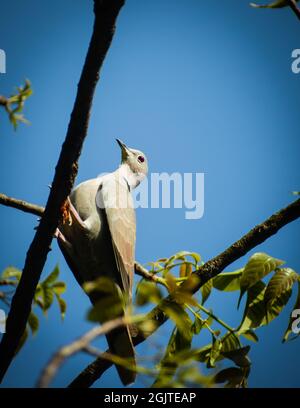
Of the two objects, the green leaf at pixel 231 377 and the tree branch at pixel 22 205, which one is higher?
the tree branch at pixel 22 205

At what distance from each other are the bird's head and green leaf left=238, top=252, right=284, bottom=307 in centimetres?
449

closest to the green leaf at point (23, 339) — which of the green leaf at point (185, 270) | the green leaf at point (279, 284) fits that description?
the green leaf at point (185, 270)

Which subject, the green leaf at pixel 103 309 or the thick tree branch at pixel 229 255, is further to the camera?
the thick tree branch at pixel 229 255

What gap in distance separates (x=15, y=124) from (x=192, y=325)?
2297 mm

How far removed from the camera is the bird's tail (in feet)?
15.9

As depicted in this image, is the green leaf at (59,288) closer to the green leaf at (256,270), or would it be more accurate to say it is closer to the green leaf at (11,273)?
the green leaf at (11,273)

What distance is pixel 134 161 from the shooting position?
8.09 meters

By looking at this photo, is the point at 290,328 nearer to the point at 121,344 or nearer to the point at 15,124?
the point at 121,344

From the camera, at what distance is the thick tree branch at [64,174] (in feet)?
9.14

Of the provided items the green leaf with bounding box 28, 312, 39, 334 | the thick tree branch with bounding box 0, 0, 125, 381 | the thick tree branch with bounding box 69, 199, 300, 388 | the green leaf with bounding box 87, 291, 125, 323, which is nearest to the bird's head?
the green leaf with bounding box 28, 312, 39, 334

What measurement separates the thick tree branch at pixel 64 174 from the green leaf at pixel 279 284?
1.71 m

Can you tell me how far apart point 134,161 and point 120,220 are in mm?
2238

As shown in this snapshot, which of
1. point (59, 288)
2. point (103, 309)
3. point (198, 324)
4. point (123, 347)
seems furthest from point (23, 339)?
point (103, 309)

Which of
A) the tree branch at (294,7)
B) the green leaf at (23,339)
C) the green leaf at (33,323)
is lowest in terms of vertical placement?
the green leaf at (23,339)
